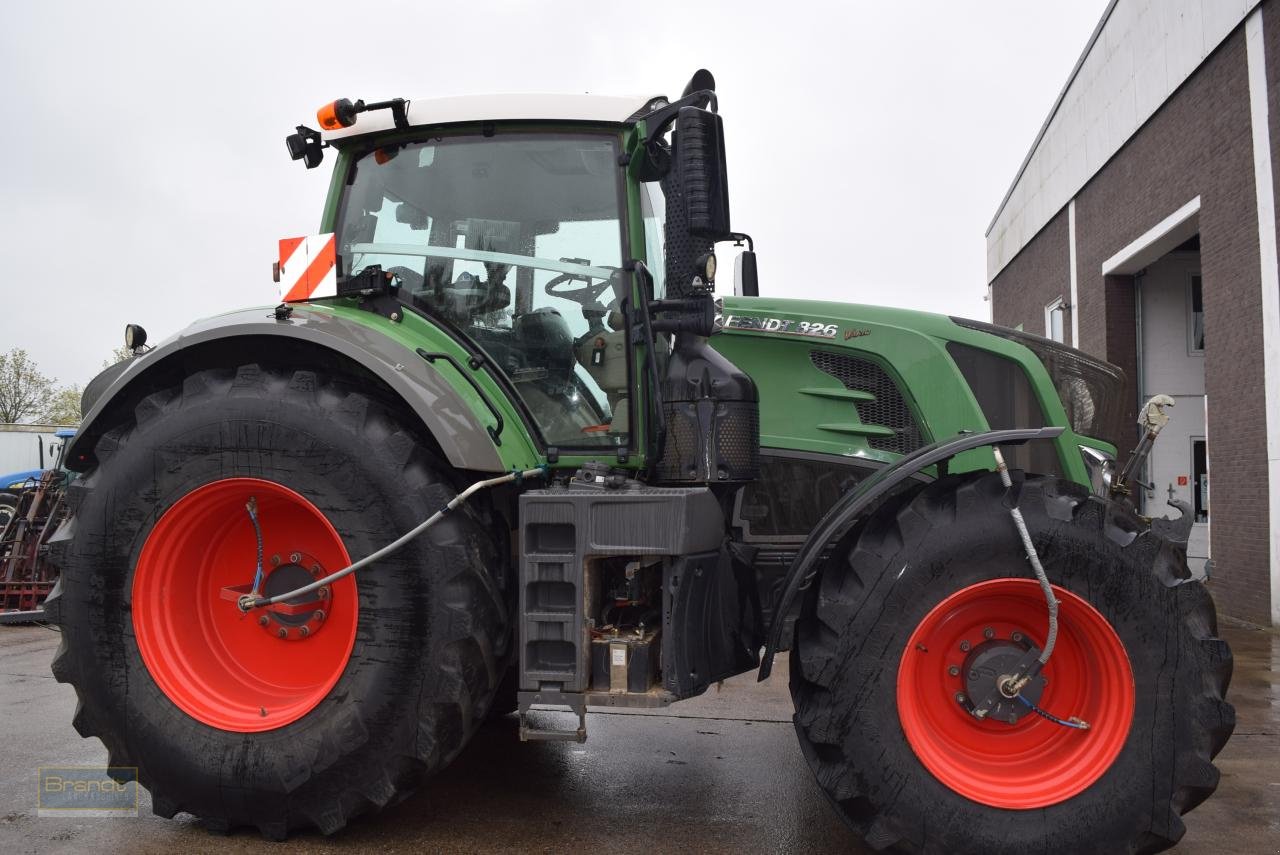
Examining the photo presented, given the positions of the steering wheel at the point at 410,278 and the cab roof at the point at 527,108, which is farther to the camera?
the steering wheel at the point at 410,278

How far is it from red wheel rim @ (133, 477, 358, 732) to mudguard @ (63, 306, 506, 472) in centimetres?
50

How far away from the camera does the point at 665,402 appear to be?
11.9 feet

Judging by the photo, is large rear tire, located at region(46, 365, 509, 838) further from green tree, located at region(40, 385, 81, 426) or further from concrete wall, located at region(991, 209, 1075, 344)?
green tree, located at region(40, 385, 81, 426)

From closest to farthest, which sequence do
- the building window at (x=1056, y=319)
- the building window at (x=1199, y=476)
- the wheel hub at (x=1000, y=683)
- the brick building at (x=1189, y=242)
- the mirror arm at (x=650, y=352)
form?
the wheel hub at (x=1000, y=683) < the mirror arm at (x=650, y=352) < the brick building at (x=1189, y=242) < the building window at (x=1199, y=476) < the building window at (x=1056, y=319)

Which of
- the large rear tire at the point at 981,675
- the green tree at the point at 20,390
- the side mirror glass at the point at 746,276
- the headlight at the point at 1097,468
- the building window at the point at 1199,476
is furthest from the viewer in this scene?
the green tree at the point at 20,390

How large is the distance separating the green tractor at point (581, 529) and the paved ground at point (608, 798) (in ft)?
0.86

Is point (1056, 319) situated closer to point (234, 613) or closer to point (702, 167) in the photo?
point (702, 167)

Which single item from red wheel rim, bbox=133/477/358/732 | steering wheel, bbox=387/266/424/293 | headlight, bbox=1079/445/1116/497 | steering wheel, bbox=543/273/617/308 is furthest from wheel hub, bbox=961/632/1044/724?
steering wheel, bbox=387/266/424/293

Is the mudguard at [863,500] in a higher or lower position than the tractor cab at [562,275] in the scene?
lower

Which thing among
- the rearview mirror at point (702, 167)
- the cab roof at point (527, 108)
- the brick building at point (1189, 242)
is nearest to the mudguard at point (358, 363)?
the cab roof at point (527, 108)

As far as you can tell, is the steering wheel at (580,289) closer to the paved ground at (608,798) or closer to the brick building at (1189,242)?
the paved ground at (608,798)

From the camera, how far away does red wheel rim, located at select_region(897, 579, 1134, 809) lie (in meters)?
3.03

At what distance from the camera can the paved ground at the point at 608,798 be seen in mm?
3357

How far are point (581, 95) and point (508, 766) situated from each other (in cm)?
283
